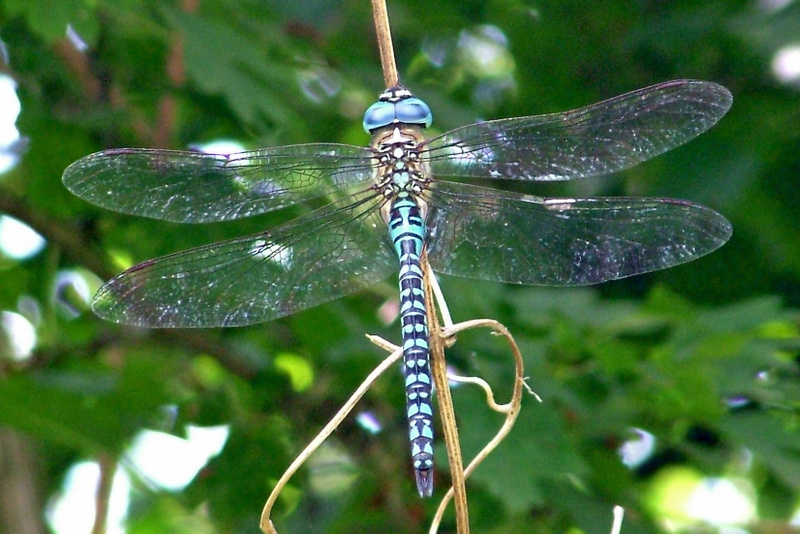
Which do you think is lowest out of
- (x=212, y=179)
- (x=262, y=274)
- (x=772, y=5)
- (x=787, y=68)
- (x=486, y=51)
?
(x=262, y=274)

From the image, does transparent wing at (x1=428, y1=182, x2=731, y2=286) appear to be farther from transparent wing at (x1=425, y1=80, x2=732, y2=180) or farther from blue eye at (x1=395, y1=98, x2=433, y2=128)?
blue eye at (x1=395, y1=98, x2=433, y2=128)

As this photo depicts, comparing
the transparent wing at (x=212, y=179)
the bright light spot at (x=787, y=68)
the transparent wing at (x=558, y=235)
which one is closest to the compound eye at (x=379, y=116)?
the transparent wing at (x=212, y=179)

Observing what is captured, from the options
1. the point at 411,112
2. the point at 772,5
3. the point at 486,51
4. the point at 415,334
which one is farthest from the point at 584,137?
the point at 486,51

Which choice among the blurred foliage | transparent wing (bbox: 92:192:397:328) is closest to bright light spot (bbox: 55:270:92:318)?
the blurred foliage

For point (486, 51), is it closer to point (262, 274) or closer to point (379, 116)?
point (379, 116)

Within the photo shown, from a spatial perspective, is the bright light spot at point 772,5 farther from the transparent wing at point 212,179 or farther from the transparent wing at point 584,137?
the transparent wing at point 212,179

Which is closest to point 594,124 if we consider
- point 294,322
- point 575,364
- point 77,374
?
point 575,364

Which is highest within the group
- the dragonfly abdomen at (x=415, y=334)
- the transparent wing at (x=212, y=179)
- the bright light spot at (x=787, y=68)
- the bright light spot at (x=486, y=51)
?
the bright light spot at (x=486, y=51)
